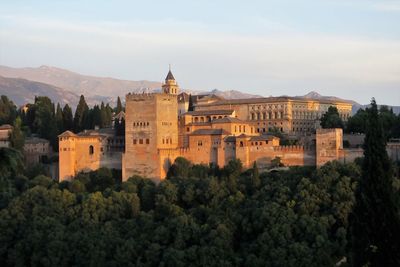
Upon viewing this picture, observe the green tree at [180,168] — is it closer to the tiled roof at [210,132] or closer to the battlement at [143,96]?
the tiled roof at [210,132]

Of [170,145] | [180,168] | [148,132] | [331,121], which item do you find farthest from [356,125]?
[148,132]

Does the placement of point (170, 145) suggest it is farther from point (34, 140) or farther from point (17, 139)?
point (34, 140)

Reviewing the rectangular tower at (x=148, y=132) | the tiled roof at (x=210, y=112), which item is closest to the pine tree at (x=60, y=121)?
the tiled roof at (x=210, y=112)

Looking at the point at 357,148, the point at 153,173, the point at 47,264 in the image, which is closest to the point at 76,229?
the point at 47,264

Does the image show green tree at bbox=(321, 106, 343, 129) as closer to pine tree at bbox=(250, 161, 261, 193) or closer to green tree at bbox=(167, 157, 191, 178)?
pine tree at bbox=(250, 161, 261, 193)

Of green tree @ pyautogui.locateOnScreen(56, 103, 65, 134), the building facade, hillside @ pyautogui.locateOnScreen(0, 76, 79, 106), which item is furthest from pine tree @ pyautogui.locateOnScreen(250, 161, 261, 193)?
hillside @ pyautogui.locateOnScreen(0, 76, 79, 106)

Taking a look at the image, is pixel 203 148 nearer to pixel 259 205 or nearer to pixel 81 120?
pixel 259 205

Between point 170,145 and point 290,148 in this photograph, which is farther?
point 170,145
